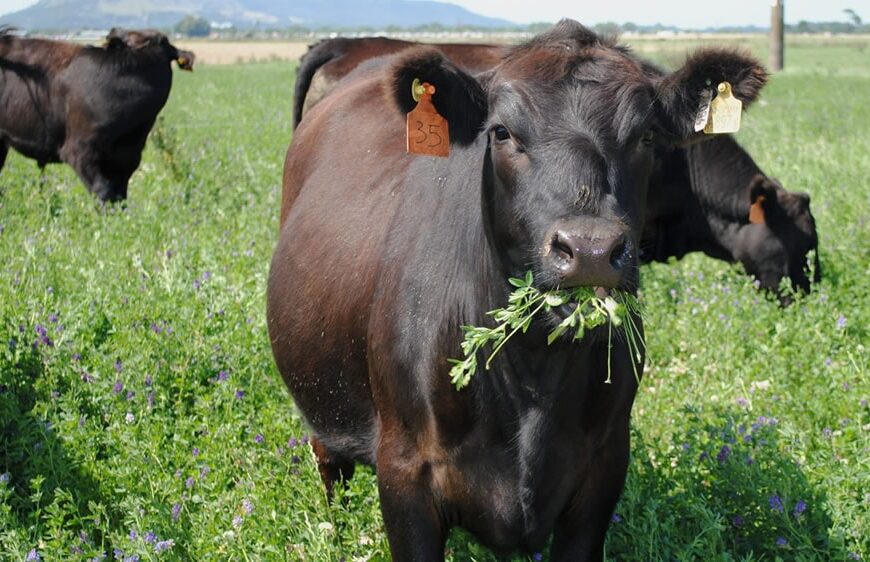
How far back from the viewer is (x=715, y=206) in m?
8.30

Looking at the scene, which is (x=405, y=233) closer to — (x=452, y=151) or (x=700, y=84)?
(x=452, y=151)

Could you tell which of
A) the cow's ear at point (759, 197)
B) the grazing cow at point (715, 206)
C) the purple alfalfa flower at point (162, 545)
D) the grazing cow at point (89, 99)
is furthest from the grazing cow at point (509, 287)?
the grazing cow at point (89, 99)

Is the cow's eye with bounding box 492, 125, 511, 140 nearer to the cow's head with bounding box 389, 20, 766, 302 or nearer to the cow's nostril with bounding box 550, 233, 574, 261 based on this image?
the cow's head with bounding box 389, 20, 766, 302

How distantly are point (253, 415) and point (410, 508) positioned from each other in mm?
1902

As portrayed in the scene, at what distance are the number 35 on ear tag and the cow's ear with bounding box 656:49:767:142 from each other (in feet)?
2.37

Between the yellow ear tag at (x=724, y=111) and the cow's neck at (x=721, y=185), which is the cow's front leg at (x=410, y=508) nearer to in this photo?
the yellow ear tag at (x=724, y=111)

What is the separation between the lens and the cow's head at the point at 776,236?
8.19 metres

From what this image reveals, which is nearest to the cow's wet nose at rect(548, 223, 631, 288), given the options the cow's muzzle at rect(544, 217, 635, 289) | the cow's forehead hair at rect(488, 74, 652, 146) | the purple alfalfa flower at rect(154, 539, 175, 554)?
the cow's muzzle at rect(544, 217, 635, 289)

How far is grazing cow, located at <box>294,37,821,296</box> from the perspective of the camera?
322 inches

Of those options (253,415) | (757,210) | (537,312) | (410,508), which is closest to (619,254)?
(537,312)

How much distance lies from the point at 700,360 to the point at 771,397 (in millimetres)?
728

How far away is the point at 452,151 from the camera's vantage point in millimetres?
3783

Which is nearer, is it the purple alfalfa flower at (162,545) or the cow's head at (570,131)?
the cow's head at (570,131)

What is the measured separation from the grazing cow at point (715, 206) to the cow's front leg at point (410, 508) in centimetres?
493
